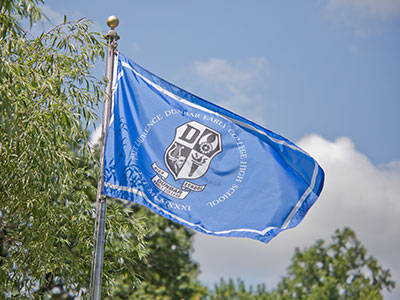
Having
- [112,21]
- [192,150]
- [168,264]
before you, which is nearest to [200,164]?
[192,150]

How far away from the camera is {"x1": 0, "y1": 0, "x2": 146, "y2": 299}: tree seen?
5.88m

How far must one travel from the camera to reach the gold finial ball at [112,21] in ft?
22.4

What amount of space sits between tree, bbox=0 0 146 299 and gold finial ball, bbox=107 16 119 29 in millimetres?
356

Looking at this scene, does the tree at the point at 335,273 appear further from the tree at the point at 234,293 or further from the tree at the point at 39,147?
the tree at the point at 39,147

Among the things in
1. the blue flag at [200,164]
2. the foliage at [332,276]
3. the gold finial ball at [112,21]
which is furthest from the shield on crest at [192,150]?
the foliage at [332,276]

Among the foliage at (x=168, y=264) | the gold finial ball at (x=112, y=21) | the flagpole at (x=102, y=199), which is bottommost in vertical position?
the flagpole at (x=102, y=199)

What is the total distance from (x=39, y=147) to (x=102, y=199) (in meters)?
0.84

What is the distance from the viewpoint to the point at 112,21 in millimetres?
6844

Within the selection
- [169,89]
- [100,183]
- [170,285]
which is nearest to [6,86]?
[100,183]

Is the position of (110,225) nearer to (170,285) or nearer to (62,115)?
(62,115)

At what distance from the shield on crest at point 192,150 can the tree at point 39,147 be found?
0.92 meters

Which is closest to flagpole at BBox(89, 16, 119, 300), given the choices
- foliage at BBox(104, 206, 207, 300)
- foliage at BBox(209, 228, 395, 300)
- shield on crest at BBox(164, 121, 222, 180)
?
shield on crest at BBox(164, 121, 222, 180)

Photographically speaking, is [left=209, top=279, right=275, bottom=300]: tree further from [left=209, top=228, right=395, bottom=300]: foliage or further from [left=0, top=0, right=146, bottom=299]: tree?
[left=0, top=0, right=146, bottom=299]: tree

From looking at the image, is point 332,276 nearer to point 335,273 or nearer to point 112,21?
point 335,273
